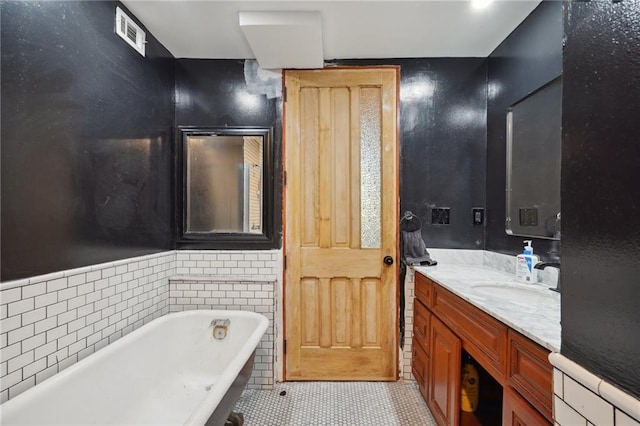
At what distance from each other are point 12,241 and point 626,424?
1.90 m

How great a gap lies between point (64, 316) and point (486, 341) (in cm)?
192

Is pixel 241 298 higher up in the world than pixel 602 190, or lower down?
lower down

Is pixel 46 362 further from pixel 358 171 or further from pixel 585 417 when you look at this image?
pixel 358 171

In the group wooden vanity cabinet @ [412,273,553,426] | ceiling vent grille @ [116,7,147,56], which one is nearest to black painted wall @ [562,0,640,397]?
wooden vanity cabinet @ [412,273,553,426]

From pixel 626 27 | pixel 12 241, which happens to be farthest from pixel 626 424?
pixel 12 241

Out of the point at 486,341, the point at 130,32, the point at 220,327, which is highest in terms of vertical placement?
the point at 130,32

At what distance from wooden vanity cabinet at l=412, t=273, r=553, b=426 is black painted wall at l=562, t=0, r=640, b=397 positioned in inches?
16.1

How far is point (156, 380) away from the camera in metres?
1.85

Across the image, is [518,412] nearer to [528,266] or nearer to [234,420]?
[528,266]

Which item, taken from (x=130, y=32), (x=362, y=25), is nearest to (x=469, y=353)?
(x=362, y=25)

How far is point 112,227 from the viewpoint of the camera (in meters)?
1.80

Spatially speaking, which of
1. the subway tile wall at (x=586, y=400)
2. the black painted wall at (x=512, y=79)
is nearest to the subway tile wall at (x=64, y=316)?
the subway tile wall at (x=586, y=400)

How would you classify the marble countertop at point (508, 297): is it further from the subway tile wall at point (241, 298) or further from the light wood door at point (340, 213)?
the subway tile wall at point (241, 298)

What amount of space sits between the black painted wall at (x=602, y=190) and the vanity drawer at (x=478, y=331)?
1.86 ft
